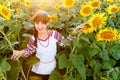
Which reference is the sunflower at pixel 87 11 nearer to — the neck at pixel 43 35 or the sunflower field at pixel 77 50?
the sunflower field at pixel 77 50

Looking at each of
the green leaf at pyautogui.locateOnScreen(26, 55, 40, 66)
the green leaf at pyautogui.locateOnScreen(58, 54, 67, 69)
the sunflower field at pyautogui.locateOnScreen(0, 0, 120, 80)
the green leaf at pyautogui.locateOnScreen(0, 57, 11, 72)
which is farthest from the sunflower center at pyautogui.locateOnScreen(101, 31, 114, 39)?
the green leaf at pyautogui.locateOnScreen(0, 57, 11, 72)

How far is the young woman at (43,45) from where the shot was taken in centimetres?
184

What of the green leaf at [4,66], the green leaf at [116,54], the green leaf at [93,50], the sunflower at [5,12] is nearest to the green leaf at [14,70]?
the green leaf at [4,66]

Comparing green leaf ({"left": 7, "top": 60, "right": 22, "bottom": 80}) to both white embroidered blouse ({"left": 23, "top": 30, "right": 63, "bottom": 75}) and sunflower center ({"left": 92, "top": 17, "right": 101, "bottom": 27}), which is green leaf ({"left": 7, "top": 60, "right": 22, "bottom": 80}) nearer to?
white embroidered blouse ({"left": 23, "top": 30, "right": 63, "bottom": 75})

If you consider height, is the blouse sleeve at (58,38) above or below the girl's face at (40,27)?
below

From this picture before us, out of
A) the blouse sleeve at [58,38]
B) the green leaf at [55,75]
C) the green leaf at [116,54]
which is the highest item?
the blouse sleeve at [58,38]

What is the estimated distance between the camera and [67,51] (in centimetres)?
193

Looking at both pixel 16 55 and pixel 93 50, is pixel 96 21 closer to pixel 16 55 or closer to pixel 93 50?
pixel 93 50

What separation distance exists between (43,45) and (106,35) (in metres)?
0.30

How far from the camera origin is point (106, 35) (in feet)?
5.85

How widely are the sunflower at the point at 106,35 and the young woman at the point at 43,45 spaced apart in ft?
0.71

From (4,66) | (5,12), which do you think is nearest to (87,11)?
(5,12)

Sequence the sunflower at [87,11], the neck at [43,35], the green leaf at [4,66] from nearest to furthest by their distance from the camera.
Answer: the green leaf at [4,66], the neck at [43,35], the sunflower at [87,11]

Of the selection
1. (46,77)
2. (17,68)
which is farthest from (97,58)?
(17,68)
